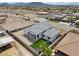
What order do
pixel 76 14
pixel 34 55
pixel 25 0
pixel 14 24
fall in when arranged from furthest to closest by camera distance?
pixel 14 24 < pixel 76 14 < pixel 34 55 < pixel 25 0

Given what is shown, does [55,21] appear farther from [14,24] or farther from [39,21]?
[14,24]

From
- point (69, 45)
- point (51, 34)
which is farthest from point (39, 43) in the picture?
point (69, 45)

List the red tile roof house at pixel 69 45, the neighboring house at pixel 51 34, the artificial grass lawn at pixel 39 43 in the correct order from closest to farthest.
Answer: the red tile roof house at pixel 69 45 < the artificial grass lawn at pixel 39 43 < the neighboring house at pixel 51 34

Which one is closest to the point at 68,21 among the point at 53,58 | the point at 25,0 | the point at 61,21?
the point at 61,21

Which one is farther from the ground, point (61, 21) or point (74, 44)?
point (61, 21)

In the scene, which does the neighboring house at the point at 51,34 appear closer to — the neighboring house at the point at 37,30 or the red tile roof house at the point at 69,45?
the neighboring house at the point at 37,30

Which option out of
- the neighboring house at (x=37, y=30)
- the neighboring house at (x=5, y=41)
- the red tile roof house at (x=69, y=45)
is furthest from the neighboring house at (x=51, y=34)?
the neighboring house at (x=5, y=41)

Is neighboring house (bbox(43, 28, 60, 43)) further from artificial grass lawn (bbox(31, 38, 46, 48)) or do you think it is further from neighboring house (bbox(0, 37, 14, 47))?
neighboring house (bbox(0, 37, 14, 47))
